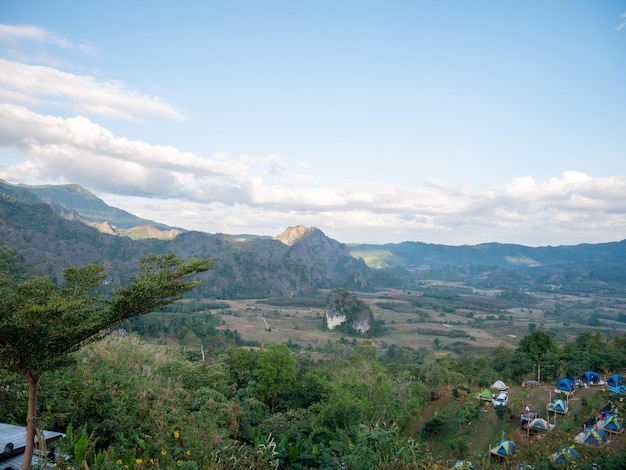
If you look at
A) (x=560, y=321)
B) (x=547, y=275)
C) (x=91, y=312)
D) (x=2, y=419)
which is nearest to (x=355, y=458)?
(x=91, y=312)

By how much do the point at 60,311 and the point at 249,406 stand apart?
11640 millimetres

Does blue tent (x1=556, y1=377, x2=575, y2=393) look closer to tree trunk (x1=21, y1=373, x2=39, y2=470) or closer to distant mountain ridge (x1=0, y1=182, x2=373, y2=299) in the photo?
tree trunk (x1=21, y1=373, x2=39, y2=470)

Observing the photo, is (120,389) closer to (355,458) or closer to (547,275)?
(355,458)

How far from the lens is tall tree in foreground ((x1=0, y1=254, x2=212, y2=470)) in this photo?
3.95 meters

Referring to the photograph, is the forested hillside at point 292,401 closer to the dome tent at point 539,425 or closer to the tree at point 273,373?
the tree at point 273,373

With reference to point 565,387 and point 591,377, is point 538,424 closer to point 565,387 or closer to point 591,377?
point 565,387

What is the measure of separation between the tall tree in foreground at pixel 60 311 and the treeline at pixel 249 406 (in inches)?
67.8

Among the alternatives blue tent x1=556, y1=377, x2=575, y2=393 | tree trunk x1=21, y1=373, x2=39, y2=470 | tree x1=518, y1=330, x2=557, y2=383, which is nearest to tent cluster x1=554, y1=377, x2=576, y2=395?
blue tent x1=556, y1=377, x2=575, y2=393

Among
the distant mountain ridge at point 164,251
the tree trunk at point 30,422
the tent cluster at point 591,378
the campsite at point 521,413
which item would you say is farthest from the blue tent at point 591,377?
the distant mountain ridge at point 164,251

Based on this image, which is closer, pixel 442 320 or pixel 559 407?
pixel 559 407

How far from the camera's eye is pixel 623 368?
78.1 feet

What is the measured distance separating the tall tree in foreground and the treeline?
1722mm

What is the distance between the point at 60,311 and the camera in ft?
13.3

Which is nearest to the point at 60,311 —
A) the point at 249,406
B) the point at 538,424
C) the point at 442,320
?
the point at 249,406
